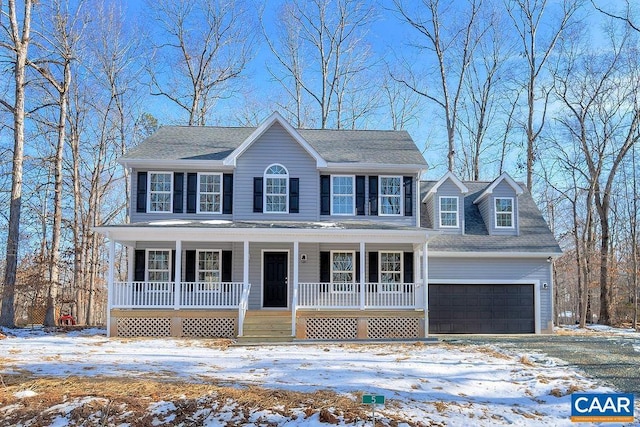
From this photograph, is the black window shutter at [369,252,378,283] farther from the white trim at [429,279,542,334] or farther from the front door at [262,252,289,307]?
the front door at [262,252,289,307]

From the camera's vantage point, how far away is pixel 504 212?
19875 millimetres

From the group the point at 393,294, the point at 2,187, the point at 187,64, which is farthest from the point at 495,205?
the point at 2,187

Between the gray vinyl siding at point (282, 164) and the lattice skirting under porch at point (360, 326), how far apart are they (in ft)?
11.4

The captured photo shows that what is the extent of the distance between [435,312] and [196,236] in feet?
27.6

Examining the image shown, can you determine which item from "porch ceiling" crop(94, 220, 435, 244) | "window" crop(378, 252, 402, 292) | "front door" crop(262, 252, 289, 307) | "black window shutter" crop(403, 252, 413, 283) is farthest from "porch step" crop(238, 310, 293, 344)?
"black window shutter" crop(403, 252, 413, 283)

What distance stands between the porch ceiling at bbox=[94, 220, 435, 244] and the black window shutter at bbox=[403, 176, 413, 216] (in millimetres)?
2012

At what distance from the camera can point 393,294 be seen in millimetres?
16531

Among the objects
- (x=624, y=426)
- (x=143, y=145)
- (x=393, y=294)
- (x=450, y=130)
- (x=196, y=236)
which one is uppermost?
(x=450, y=130)

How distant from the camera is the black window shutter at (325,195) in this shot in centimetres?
1811

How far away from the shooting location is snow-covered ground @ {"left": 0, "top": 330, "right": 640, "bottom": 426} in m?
7.41

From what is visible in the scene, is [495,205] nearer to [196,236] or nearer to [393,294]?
[393,294]

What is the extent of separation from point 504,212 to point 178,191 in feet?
37.8

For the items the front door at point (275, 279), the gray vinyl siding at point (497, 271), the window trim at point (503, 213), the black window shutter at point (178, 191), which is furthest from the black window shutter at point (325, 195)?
the window trim at point (503, 213)

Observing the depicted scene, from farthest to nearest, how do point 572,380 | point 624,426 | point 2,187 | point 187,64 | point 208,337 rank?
1. point 187,64
2. point 2,187
3. point 208,337
4. point 572,380
5. point 624,426
